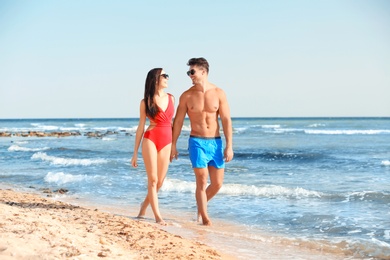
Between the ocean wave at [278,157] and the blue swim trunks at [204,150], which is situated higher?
the blue swim trunks at [204,150]

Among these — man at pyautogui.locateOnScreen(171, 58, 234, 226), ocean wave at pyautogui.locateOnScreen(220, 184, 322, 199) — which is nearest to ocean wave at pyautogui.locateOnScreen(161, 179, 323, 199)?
ocean wave at pyautogui.locateOnScreen(220, 184, 322, 199)

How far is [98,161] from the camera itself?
1800 centimetres

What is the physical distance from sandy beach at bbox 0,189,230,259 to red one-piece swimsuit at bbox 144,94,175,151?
1014 millimetres

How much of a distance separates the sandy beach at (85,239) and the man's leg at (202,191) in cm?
66

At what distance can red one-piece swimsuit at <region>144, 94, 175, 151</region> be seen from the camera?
6.46m

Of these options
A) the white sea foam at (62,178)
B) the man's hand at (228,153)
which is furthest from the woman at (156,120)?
the white sea foam at (62,178)

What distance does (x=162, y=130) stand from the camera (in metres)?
6.48

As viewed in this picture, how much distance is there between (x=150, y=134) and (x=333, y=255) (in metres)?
2.54

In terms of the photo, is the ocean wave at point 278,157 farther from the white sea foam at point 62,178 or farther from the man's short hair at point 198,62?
the man's short hair at point 198,62

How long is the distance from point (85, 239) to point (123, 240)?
457 millimetres

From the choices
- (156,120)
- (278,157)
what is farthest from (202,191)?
(278,157)

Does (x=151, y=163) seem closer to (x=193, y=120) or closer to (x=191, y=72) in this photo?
(x=193, y=120)

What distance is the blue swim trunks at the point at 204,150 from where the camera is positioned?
6.43 meters

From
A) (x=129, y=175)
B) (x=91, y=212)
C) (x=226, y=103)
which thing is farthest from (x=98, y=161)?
(x=226, y=103)
